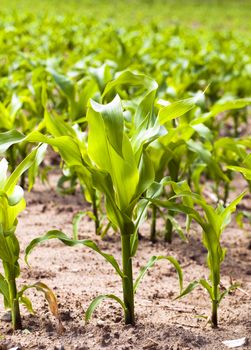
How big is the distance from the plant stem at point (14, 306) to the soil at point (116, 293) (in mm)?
29

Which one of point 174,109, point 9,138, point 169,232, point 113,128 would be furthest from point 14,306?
point 169,232

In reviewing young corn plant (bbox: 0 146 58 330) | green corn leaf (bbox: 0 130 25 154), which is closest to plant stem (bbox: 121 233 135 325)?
young corn plant (bbox: 0 146 58 330)

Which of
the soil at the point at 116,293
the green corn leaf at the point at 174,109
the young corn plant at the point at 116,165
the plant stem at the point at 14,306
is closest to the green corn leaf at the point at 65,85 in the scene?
the soil at the point at 116,293

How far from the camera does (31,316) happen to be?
249 cm

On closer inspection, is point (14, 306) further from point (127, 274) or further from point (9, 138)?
point (9, 138)

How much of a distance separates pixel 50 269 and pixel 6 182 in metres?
0.83

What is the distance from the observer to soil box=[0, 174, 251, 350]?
7.75 ft

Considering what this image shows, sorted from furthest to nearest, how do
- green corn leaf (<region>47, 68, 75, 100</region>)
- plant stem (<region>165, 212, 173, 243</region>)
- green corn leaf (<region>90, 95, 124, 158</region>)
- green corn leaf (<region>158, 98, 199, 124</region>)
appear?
1. green corn leaf (<region>47, 68, 75, 100</region>)
2. plant stem (<region>165, 212, 173, 243</region>)
3. green corn leaf (<region>158, 98, 199, 124</region>)
4. green corn leaf (<region>90, 95, 124, 158</region>)

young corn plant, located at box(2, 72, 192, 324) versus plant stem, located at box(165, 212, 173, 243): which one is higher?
young corn plant, located at box(2, 72, 192, 324)

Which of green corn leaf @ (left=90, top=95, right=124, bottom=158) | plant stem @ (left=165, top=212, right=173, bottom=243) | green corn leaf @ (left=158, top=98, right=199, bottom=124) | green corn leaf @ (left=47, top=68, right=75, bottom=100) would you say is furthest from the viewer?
green corn leaf @ (left=47, top=68, right=75, bottom=100)

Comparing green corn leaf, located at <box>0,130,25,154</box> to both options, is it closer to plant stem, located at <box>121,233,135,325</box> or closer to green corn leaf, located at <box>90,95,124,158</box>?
green corn leaf, located at <box>90,95,124,158</box>

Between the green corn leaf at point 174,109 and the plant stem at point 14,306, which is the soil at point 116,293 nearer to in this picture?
the plant stem at point 14,306

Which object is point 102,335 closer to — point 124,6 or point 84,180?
point 84,180

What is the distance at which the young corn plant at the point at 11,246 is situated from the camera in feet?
7.42
